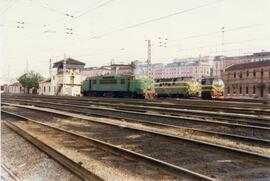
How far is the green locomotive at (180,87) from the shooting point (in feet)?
135

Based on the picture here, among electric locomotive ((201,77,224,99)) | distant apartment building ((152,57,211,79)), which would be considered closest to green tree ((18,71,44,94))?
electric locomotive ((201,77,224,99))

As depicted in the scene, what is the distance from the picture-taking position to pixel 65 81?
72938mm

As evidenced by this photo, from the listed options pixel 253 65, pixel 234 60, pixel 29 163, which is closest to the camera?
pixel 29 163

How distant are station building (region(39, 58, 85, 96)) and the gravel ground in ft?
192

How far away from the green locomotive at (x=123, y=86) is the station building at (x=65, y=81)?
21862 millimetres

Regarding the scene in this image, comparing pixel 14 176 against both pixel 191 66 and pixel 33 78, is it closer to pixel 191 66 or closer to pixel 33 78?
pixel 33 78

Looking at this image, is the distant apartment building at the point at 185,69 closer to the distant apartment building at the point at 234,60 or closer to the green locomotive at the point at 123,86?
the distant apartment building at the point at 234,60

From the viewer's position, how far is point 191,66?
164 m

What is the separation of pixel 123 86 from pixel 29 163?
3503 cm

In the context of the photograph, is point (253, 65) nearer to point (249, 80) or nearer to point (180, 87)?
point (249, 80)

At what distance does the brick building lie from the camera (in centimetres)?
6419

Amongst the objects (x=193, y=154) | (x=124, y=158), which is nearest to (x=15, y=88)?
(x=124, y=158)

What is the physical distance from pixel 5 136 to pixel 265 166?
8.46 metres

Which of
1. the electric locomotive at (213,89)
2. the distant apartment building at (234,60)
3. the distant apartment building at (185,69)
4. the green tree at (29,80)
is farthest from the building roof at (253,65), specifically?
the distant apartment building at (185,69)
